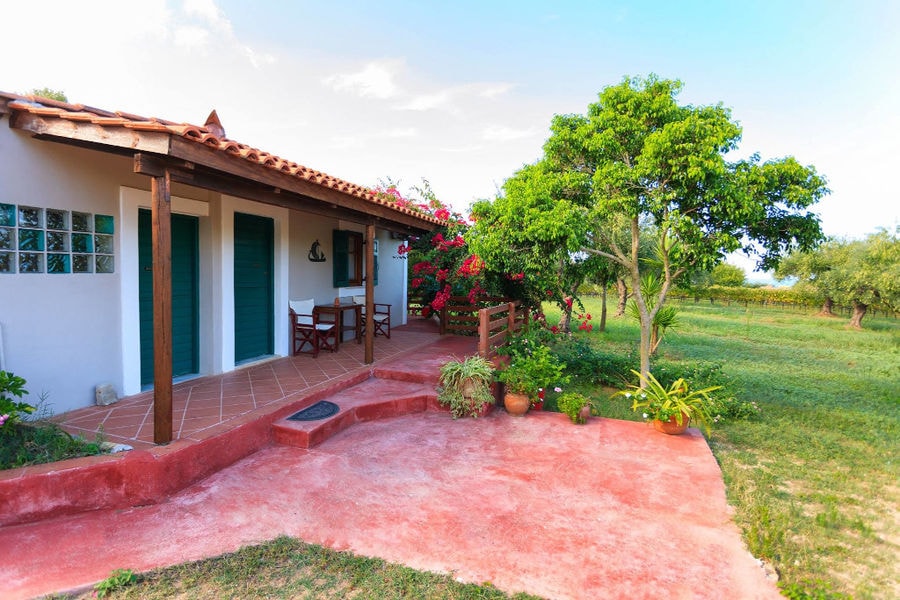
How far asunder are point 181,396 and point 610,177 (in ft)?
17.5

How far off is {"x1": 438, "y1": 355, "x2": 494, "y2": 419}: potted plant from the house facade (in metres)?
2.41

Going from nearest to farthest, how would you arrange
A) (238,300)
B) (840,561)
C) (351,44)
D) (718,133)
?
1. (840,561)
2. (718,133)
3. (238,300)
4. (351,44)

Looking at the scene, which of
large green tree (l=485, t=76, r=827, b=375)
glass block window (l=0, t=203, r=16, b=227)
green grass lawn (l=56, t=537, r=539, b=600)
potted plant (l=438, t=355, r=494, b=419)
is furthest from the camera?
potted plant (l=438, t=355, r=494, b=419)

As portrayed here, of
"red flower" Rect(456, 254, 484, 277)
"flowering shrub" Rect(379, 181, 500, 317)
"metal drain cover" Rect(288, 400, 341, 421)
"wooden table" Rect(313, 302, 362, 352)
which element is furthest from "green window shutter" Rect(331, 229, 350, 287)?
"metal drain cover" Rect(288, 400, 341, 421)

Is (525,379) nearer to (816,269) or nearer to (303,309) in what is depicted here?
(303,309)

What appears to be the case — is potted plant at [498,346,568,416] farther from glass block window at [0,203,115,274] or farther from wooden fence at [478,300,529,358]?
glass block window at [0,203,115,274]

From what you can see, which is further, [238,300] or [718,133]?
[238,300]

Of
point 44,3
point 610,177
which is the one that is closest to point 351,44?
point 44,3

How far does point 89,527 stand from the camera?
279 cm

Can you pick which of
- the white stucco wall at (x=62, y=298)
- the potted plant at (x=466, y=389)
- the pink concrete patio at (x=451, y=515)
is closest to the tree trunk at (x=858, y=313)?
the pink concrete patio at (x=451, y=515)

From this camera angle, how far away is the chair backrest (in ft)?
22.5

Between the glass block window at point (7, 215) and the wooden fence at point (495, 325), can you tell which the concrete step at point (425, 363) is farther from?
the glass block window at point (7, 215)

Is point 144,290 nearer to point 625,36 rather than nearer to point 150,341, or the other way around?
point 150,341

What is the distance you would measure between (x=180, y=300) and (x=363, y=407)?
8.73 feet
